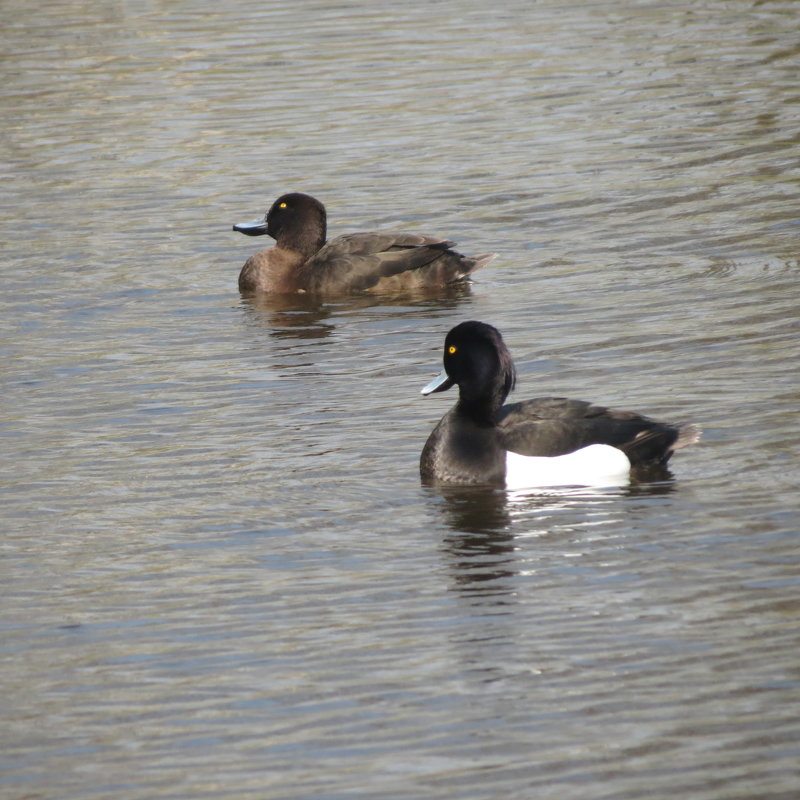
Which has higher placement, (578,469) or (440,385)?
(440,385)

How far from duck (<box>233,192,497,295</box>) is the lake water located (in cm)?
25

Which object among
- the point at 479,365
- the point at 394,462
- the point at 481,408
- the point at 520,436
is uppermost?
the point at 479,365

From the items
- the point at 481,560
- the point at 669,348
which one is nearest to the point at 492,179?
the point at 669,348

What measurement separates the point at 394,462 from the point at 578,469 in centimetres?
111

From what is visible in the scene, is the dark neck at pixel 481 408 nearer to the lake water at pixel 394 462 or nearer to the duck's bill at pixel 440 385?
the duck's bill at pixel 440 385

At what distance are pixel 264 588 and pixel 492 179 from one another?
33.9 ft

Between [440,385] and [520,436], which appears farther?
[440,385]

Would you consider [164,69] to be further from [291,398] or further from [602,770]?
[602,770]

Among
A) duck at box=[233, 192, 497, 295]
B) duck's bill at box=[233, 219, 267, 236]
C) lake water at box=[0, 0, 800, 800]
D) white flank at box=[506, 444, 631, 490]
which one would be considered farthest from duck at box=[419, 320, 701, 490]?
duck's bill at box=[233, 219, 267, 236]

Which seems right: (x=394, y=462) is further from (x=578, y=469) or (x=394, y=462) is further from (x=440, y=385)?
(x=578, y=469)

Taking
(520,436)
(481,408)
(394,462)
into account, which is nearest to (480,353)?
(481,408)

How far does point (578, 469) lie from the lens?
8.66m

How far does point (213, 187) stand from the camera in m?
17.6

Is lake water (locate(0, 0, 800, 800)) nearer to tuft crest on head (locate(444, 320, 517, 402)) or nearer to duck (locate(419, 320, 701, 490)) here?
duck (locate(419, 320, 701, 490))
